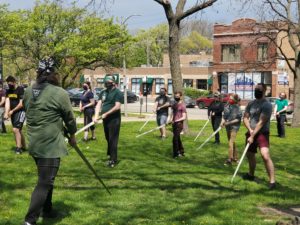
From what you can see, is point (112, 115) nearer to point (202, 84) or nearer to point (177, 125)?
point (177, 125)

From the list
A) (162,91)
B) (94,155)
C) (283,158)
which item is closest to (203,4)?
(162,91)

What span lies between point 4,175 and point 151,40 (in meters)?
79.9

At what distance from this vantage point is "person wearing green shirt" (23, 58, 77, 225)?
540cm

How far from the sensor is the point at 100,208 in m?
6.62

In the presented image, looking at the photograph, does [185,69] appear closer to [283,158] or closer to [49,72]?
[283,158]

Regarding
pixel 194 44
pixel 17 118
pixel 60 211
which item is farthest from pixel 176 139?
pixel 194 44

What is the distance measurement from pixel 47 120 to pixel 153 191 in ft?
9.28

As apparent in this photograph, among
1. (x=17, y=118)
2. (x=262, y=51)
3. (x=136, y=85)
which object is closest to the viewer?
(x=17, y=118)

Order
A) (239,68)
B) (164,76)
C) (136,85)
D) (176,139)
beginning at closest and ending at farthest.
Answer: (176,139)
(239,68)
(164,76)
(136,85)

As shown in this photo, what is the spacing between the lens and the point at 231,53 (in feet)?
179

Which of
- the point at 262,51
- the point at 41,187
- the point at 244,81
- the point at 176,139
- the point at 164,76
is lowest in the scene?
the point at 176,139

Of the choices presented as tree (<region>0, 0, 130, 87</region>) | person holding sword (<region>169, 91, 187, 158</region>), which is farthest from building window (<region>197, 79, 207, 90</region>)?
person holding sword (<region>169, 91, 187, 158</region>)

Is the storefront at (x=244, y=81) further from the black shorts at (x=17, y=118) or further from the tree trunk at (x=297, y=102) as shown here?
the black shorts at (x=17, y=118)

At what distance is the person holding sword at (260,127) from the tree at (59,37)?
18.2m
